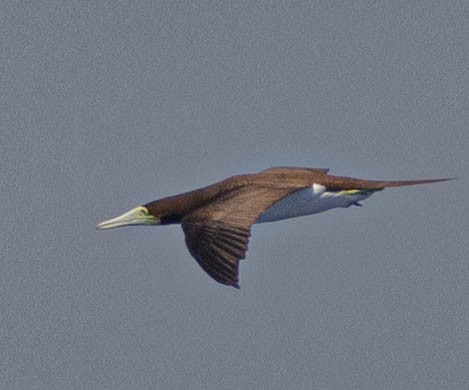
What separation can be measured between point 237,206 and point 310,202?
293 cm

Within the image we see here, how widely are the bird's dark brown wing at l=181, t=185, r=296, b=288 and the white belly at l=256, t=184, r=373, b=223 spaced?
66.0 inches

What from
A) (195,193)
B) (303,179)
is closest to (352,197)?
(303,179)

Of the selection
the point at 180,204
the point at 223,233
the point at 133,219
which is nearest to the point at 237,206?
the point at 223,233

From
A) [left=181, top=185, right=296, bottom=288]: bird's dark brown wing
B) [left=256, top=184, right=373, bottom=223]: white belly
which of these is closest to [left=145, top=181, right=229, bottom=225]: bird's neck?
[left=256, top=184, right=373, bottom=223]: white belly

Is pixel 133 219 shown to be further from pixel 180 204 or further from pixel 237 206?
pixel 237 206

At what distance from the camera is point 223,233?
21.9m

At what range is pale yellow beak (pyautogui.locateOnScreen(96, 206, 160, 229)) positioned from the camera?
2622 cm

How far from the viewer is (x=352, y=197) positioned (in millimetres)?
26203

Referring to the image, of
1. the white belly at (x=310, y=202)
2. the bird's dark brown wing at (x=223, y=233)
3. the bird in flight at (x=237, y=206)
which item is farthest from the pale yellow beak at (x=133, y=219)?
the bird's dark brown wing at (x=223, y=233)

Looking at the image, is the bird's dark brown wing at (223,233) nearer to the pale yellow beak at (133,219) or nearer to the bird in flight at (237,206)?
the bird in flight at (237,206)

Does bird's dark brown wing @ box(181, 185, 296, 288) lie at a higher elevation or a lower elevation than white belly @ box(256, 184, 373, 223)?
lower

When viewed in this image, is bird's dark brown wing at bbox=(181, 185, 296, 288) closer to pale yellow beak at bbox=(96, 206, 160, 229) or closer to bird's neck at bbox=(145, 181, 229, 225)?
bird's neck at bbox=(145, 181, 229, 225)

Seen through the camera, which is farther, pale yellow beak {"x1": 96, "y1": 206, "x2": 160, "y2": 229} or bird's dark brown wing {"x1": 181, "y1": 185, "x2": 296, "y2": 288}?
pale yellow beak {"x1": 96, "y1": 206, "x2": 160, "y2": 229}

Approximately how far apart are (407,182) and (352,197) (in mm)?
1222
